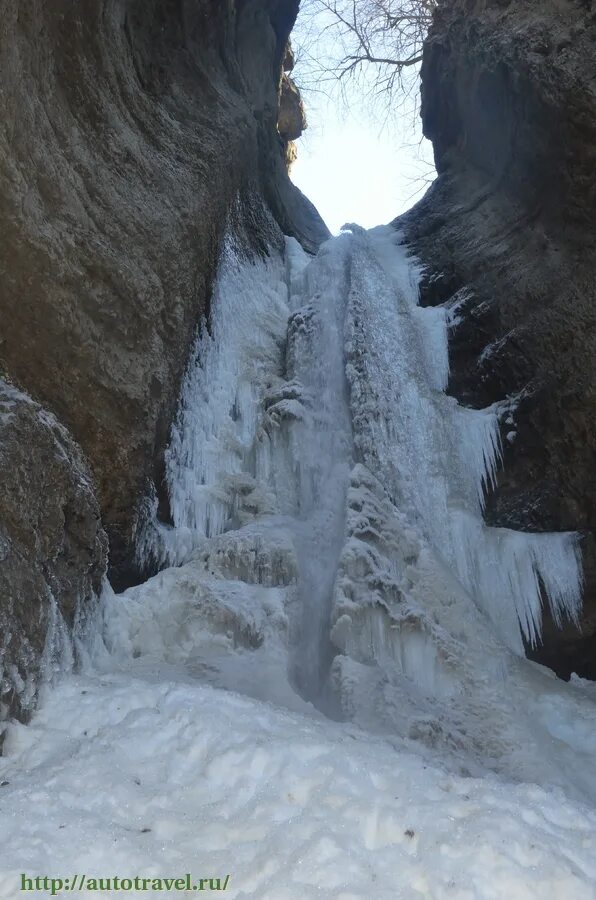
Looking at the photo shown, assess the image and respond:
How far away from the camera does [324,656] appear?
5.28 metres

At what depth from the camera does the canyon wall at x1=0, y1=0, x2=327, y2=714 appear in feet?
13.4

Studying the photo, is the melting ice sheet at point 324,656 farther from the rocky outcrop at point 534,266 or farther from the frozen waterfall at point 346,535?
the rocky outcrop at point 534,266

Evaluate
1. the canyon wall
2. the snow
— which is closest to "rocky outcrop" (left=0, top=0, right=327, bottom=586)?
the canyon wall

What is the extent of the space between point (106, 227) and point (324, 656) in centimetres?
359

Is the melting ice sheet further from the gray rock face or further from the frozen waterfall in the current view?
the gray rock face

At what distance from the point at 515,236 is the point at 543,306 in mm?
1475

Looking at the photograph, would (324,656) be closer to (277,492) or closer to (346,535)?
(346,535)

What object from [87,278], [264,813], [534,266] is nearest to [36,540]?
[264,813]

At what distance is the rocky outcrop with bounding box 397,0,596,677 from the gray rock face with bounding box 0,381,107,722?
4.08 metres

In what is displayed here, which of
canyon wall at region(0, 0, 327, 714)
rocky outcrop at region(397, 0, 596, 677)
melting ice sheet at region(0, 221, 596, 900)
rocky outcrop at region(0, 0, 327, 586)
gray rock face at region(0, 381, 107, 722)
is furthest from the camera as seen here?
rocky outcrop at region(397, 0, 596, 677)

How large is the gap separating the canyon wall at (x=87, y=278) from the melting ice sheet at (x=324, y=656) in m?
0.45

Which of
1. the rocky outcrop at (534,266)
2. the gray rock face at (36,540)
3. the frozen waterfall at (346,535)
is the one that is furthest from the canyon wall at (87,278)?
the rocky outcrop at (534,266)

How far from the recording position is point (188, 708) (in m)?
3.39

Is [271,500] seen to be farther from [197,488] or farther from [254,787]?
[254,787]
